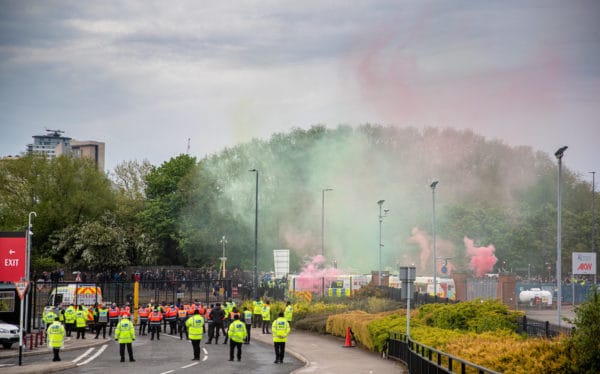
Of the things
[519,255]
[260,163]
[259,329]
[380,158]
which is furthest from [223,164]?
[259,329]

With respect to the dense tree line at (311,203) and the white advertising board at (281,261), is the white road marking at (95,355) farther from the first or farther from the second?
the dense tree line at (311,203)

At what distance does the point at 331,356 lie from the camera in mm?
34938

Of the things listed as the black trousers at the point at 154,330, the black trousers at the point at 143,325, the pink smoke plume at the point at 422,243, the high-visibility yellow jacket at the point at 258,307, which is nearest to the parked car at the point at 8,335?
the black trousers at the point at 154,330

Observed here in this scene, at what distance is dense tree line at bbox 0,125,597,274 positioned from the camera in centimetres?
9788

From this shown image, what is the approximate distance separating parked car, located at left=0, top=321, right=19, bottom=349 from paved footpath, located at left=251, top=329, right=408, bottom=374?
1112 centimetres

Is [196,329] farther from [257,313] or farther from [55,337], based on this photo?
[257,313]

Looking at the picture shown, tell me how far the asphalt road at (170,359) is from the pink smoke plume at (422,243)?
57.2 meters

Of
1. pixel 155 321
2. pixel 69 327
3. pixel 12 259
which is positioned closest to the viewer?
pixel 12 259

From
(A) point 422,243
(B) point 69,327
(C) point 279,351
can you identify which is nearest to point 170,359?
(C) point 279,351

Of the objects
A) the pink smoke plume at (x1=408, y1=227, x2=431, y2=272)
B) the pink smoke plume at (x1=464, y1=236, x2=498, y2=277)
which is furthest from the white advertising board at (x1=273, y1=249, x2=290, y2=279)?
the pink smoke plume at (x1=408, y1=227, x2=431, y2=272)

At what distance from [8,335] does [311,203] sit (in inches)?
2756

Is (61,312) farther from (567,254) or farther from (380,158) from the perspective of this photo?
(380,158)

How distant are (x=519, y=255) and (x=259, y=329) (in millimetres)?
53096

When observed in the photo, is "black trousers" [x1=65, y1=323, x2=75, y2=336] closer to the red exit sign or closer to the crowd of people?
the crowd of people
